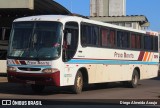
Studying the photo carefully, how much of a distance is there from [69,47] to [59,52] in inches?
31.4

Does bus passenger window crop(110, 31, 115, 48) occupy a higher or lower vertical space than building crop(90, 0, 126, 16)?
lower

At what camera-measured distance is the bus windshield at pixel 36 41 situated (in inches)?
709

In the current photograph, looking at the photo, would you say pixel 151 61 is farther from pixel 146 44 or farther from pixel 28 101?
pixel 28 101

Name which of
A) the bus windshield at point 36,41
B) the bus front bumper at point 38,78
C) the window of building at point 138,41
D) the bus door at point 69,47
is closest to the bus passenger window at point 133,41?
the window of building at point 138,41

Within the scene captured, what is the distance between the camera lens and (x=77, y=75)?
19266mm

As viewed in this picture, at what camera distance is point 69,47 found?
18703 mm

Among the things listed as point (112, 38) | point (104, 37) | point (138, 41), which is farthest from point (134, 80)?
point (104, 37)

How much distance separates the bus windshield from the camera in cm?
1802

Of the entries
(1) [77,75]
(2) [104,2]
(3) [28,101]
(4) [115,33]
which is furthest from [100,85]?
(2) [104,2]

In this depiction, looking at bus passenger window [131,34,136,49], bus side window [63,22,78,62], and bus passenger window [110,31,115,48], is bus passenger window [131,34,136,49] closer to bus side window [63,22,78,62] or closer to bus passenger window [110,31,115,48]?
bus passenger window [110,31,115,48]

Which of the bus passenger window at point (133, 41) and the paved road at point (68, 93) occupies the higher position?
the bus passenger window at point (133, 41)

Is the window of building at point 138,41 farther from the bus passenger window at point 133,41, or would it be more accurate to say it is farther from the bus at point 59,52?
the bus at point 59,52

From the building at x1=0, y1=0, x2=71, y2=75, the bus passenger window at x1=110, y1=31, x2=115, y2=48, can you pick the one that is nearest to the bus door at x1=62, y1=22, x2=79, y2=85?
the bus passenger window at x1=110, y1=31, x2=115, y2=48

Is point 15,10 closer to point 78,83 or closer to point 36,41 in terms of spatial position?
point 78,83
